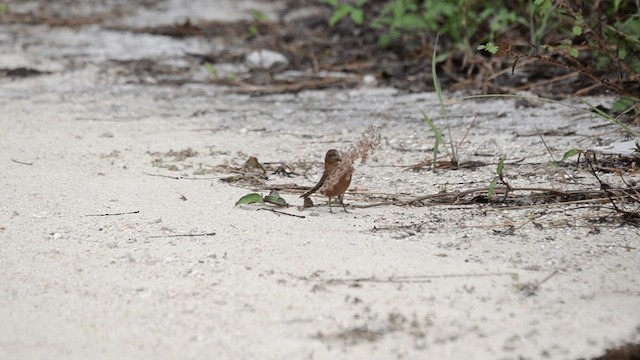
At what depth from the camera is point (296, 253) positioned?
2396mm

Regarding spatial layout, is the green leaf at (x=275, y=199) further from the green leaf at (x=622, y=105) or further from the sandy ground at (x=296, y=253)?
the green leaf at (x=622, y=105)

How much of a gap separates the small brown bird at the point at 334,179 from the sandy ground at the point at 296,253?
0.08 metres

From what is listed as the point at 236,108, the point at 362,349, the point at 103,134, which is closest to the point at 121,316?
the point at 362,349

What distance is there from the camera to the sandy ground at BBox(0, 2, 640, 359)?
197 cm

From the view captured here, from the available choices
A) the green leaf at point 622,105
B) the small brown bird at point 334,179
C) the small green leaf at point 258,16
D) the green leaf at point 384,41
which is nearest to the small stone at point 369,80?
the green leaf at point 384,41

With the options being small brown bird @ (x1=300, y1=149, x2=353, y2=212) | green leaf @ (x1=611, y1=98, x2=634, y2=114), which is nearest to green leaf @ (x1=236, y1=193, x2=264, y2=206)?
small brown bird @ (x1=300, y1=149, x2=353, y2=212)

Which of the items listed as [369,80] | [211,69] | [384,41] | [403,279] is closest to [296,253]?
[403,279]

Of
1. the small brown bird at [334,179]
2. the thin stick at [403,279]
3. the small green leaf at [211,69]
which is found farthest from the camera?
the small green leaf at [211,69]

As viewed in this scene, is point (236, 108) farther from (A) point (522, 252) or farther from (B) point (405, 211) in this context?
(A) point (522, 252)

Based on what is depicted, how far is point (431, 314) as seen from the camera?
2.05 metres

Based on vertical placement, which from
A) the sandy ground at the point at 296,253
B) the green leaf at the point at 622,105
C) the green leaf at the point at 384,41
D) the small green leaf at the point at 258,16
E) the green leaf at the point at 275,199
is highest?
the small green leaf at the point at 258,16

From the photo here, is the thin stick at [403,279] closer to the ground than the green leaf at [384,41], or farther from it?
closer to the ground

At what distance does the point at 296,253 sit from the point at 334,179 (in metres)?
0.35

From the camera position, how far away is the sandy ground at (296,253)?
1974 millimetres
